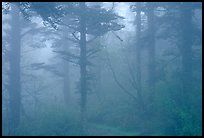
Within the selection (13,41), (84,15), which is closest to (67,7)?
(84,15)

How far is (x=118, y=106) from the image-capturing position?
1027 inches

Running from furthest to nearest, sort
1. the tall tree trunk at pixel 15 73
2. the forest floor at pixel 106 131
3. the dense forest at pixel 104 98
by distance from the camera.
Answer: the tall tree trunk at pixel 15 73, the forest floor at pixel 106 131, the dense forest at pixel 104 98

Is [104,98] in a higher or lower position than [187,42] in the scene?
lower

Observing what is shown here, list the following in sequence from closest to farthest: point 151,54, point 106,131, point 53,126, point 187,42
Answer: point 53,126 → point 106,131 → point 187,42 → point 151,54

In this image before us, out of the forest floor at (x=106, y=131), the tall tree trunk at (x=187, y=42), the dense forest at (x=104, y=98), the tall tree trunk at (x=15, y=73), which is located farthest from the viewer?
the tall tree trunk at (x=187, y=42)

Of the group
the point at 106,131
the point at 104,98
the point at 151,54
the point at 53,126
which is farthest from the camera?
the point at 104,98

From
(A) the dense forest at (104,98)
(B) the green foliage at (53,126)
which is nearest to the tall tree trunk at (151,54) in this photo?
(A) the dense forest at (104,98)

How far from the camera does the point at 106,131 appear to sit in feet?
66.2

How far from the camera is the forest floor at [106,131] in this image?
19.2 m

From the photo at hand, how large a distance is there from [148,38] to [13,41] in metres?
10.9

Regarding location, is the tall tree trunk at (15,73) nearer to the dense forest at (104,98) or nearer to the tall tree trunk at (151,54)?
the dense forest at (104,98)

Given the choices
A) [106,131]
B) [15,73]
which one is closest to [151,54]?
[106,131]

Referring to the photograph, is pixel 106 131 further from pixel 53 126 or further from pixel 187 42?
Answer: pixel 187 42

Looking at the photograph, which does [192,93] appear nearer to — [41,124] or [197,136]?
[197,136]
